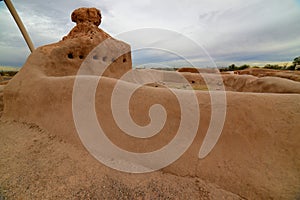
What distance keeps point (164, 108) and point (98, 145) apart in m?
1.40

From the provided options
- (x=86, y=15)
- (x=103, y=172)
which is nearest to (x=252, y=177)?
(x=103, y=172)

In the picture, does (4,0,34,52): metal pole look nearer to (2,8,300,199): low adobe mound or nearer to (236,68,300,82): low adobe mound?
(2,8,300,199): low adobe mound

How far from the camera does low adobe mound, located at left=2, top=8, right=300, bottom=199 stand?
78.4 inches

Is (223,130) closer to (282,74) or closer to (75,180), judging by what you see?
(75,180)

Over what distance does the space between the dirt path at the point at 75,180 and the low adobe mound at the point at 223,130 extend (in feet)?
0.67

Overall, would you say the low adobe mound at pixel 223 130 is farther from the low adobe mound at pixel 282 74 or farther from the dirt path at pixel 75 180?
the low adobe mound at pixel 282 74

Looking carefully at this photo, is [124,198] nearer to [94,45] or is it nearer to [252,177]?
[252,177]

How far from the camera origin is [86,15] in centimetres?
718

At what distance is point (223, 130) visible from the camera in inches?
94.0

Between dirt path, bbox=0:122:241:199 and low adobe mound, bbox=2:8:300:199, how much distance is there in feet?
0.67

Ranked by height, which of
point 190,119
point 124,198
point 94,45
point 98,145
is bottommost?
point 124,198

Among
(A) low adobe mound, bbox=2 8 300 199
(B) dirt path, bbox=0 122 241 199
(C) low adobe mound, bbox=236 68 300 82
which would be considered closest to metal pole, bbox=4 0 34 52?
(A) low adobe mound, bbox=2 8 300 199

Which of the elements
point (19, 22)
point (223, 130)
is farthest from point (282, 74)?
point (19, 22)

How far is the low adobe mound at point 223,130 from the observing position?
199 centimetres
